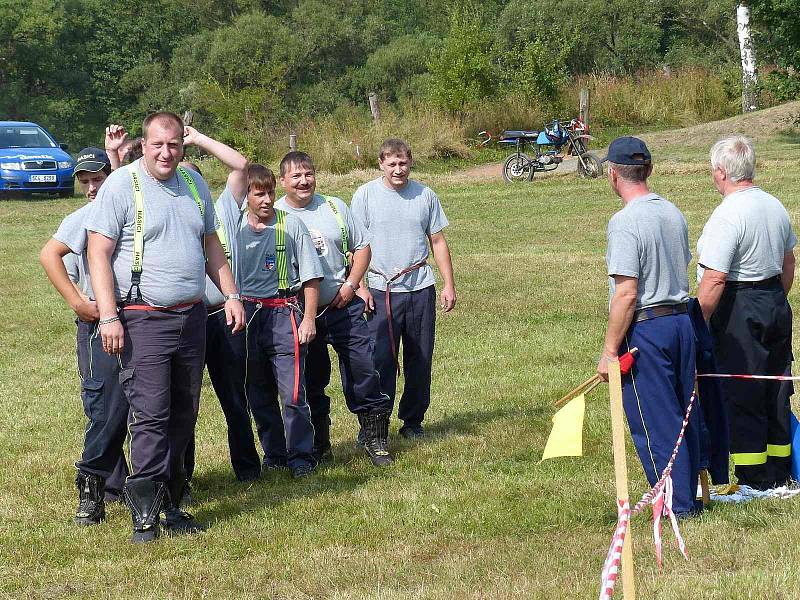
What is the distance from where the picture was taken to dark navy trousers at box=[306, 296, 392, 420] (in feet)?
24.8

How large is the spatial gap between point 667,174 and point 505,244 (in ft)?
25.2

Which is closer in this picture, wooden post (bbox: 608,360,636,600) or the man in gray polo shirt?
wooden post (bbox: 608,360,636,600)

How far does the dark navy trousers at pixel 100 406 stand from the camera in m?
6.18

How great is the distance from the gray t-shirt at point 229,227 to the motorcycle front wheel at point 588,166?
1970 centimetres

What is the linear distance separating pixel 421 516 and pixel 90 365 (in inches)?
76.0

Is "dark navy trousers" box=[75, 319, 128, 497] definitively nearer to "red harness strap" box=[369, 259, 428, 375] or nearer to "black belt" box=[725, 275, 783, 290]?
"red harness strap" box=[369, 259, 428, 375]

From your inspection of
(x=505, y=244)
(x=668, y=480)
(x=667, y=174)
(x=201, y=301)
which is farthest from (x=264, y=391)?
(x=667, y=174)

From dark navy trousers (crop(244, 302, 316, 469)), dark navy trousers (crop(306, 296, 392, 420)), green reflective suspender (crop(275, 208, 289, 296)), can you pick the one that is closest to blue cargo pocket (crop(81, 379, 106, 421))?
dark navy trousers (crop(244, 302, 316, 469))

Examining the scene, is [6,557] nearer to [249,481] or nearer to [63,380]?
[249,481]

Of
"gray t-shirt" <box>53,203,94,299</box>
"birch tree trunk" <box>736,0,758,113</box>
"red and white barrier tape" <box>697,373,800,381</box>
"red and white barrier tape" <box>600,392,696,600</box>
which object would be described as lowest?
"red and white barrier tape" <box>600,392,696,600</box>

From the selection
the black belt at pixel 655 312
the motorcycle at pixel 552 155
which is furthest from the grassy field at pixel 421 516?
the motorcycle at pixel 552 155

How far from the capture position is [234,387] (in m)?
7.20

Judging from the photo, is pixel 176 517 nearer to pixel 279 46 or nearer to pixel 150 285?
pixel 150 285

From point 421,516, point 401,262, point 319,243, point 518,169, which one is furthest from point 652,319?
point 518,169
